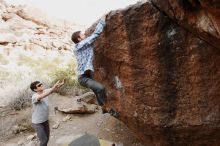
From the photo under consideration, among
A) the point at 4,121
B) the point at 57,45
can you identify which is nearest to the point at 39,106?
the point at 4,121

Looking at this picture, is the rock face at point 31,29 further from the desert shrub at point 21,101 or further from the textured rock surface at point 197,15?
the textured rock surface at point 197,15

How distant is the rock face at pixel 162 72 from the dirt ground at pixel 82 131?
1.83 m

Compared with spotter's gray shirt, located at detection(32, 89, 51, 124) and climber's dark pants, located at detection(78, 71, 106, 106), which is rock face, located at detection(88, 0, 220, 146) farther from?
spotter's gray shirt, located at detection(32, 89, 51, 124)

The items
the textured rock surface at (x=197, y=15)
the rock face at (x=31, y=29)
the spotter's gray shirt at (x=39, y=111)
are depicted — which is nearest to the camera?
the textured rock surface at (x=197, y=15)

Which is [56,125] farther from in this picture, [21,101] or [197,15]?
[197,15]

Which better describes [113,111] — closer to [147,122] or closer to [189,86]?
[147,122]

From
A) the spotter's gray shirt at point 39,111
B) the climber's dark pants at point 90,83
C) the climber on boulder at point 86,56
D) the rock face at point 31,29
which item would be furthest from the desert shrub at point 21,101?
the rock face at point 31,29

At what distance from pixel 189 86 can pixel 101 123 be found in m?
3.79

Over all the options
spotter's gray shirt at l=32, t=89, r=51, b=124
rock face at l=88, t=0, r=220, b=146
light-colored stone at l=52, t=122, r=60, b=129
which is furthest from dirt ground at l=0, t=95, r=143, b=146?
rock face at l=88, t=0, r=220, b=146

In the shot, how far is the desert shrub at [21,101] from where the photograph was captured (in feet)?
32.2

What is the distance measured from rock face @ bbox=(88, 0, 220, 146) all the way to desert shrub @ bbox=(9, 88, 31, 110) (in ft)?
15.1

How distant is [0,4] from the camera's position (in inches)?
865

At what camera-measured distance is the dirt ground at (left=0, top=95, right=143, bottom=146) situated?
7680mm

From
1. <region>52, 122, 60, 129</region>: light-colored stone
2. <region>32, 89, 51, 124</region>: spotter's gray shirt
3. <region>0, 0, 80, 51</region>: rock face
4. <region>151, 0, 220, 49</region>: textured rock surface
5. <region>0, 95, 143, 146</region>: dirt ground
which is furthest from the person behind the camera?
<region>0, 0, 80, 51</region>: rock face
